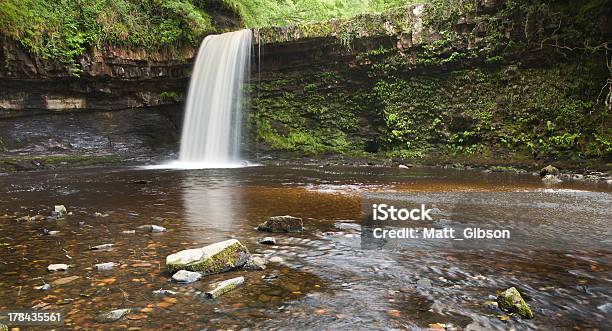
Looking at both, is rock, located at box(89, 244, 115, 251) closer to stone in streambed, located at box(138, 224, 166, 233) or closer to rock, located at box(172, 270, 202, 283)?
stone in streambed, located at box(138, 224, 166, 233)

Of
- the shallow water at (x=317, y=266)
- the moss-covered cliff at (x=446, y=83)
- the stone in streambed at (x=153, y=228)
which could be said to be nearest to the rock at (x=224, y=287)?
the shallow water at (x=317, y=266)

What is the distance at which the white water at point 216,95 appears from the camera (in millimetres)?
18812

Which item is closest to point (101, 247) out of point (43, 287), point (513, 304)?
point (43, 287)

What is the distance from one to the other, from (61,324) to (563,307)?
3.54 m

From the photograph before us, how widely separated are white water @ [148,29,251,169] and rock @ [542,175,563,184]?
39.7 feet

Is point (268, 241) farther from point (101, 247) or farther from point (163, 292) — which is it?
point (101, 247)

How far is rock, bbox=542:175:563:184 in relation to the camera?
11.1m

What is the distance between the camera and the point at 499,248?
14.9 ft

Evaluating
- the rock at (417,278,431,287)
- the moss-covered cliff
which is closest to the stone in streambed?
the rock at (417,278,431,287)

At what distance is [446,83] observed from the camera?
57.3 feet

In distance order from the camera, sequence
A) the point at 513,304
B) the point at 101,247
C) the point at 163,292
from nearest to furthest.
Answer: the point at 513,304 → the point at 163,292 → the point at 101,247

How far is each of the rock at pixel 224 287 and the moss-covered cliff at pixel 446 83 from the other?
13.4 meters

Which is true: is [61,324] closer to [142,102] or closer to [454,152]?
[454,152]

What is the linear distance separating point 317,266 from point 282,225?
1.39 m
